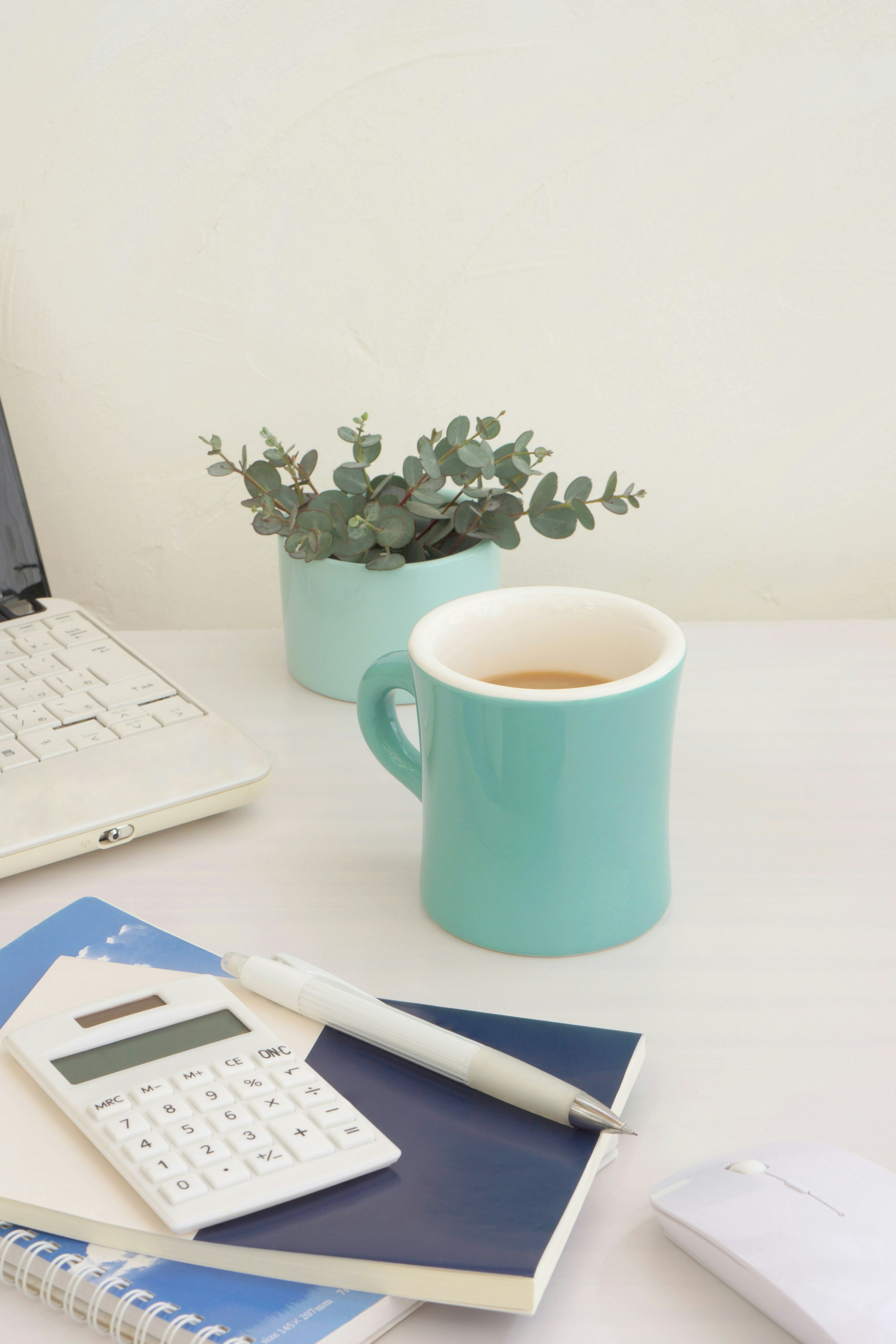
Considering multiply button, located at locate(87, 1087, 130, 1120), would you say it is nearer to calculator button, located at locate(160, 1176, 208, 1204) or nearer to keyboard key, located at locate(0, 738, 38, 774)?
calculator button, located at locate(160, 1176, 208, 1204)

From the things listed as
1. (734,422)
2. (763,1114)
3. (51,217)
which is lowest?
(763,1114)

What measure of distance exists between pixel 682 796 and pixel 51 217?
55 centimetres

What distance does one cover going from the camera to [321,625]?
0.63 meters

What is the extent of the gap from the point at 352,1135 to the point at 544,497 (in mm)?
377

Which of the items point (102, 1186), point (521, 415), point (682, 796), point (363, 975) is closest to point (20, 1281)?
point (102, 1186)

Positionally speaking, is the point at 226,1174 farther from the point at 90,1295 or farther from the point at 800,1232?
the point at 800,1232

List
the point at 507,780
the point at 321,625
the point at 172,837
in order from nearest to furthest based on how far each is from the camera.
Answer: the point at 507,780
the point at 172,837
the point at 321,625

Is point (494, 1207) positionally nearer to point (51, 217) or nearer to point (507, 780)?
point (507, 780)

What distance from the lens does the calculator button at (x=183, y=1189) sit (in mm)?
284

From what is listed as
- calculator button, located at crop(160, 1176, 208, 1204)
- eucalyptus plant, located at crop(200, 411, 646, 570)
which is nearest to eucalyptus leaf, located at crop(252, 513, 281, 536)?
eucalyptus plant, located at crop(200, 411, 646, 570)

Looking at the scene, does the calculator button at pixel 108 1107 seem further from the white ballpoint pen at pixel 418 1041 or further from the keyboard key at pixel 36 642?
the keyboard key at pixel 36 642

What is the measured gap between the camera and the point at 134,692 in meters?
0.59

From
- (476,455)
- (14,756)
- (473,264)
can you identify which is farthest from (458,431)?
(14,756)

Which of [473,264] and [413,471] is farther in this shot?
[473,264]
